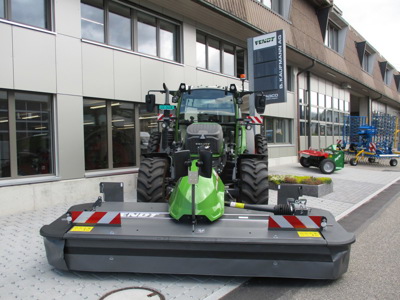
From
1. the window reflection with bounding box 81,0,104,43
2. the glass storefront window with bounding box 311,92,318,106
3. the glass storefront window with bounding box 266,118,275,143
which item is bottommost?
the glass storefront window with bounding box 266,118,275,143

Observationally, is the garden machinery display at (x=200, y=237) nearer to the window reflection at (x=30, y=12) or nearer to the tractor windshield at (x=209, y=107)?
the tractor windshield at (x=209, y=107)

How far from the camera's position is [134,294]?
3.25m

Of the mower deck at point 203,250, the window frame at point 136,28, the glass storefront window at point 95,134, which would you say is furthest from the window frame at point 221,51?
the mower deck at point 203,250

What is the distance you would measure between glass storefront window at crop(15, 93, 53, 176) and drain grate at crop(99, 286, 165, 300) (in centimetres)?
479

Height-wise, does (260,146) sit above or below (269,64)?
below

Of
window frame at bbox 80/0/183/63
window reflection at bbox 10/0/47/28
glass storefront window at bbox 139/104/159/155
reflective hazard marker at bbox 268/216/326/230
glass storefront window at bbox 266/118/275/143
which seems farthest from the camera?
glass storefront window at bbox 266/118/275/143

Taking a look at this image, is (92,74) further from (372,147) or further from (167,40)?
(372,147)

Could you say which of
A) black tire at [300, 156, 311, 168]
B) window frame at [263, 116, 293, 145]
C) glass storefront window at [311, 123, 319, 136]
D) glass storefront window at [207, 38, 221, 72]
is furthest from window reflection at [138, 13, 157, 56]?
glass storefront window at [311, 123, 319, 136]

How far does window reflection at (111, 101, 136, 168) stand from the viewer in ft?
29.7

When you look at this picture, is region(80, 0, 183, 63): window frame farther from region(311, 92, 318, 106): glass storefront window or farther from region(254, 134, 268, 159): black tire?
region(311, 92, 318, 106): glass storefront window

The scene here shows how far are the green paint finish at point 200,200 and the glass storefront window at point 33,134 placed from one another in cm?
454

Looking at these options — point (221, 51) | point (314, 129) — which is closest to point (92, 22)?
point (221, 51)

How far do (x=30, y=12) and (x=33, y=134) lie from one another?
8.73 feet

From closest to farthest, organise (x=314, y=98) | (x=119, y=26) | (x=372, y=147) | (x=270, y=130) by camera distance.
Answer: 1. (x=119, y=26)
2. (x=270, y=130)
3. (x=372, y=147)
4. (x=314, y=98)
